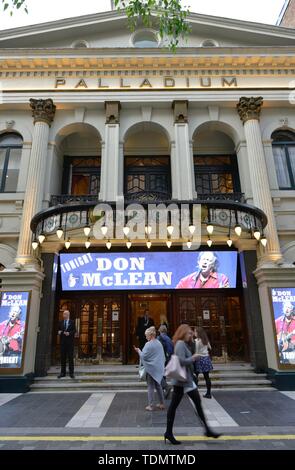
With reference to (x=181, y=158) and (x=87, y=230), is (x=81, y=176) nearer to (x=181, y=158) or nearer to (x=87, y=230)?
(x=181, y=158)

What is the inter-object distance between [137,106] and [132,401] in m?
11.7

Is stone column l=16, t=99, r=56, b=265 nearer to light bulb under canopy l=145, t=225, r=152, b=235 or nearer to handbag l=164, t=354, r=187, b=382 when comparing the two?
light bulb under canopy l=145, t=225, r=152, b=235

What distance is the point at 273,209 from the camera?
1228 centimetres

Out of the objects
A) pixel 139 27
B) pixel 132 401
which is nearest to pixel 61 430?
pixel 132 401

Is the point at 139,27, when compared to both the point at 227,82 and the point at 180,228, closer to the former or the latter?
the point at 227,82

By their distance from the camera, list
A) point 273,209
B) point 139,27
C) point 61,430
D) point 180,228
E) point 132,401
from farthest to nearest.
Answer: point 139,27
point 273,209
point 180,228
point 132,401
point 61,430

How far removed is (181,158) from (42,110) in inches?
250

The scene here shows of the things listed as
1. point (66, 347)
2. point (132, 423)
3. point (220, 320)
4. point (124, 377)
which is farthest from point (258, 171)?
point (132, 423)

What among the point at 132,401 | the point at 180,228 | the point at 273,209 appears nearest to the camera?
the point at 132,401

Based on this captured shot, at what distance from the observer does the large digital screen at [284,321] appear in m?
9.73

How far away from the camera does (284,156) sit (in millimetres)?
13570

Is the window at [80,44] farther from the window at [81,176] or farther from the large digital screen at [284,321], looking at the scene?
the large digital screen at [284,321]

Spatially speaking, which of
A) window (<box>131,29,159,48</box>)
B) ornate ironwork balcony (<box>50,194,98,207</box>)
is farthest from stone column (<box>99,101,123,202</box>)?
window (<box>131,29,159,48</box>)

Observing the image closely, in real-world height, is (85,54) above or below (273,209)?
above
